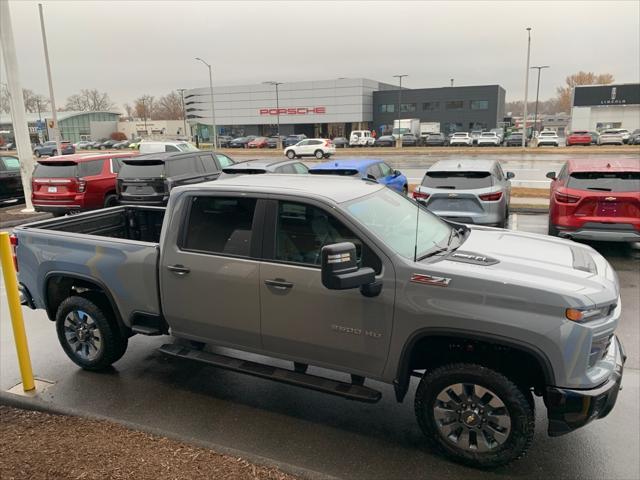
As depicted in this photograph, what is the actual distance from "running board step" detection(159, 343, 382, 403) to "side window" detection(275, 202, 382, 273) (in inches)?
34.5

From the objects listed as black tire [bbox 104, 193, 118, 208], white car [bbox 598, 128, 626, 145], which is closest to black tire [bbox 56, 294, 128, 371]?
black tire [bbox 104, 193, 118, 208]

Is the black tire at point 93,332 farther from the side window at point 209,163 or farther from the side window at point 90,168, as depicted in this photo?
the side window at point 209,163

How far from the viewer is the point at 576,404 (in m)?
3.08

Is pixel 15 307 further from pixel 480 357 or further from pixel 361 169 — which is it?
pixel 361 169

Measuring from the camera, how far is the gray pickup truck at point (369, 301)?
3.12 m

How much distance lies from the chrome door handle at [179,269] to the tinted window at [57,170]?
9.95 m

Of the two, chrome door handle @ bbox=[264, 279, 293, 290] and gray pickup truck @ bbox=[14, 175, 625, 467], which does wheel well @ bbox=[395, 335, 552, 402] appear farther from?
chrome door handle @ bbox=[264, 279, 293, 290]

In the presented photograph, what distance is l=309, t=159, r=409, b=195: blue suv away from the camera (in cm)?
1155

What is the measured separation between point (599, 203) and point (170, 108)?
447 ft

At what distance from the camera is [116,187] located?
13.1 metres

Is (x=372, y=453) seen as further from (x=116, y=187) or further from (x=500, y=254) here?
(x=116, y=187)

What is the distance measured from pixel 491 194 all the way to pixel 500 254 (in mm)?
5493

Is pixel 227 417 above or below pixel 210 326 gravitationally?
below

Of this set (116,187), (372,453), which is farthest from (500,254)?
(116,187)
